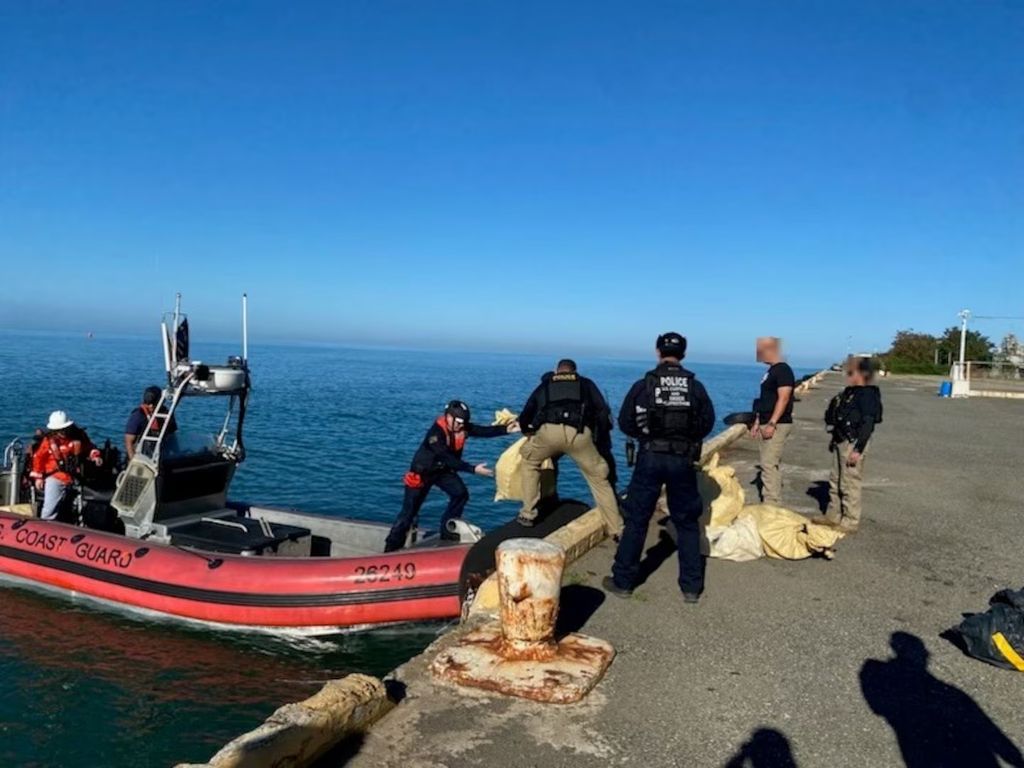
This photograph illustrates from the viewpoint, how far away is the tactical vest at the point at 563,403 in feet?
21.0

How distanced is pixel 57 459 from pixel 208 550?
90.9 inches

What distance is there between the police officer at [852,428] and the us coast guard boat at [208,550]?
3966mm

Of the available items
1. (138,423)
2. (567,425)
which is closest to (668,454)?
(567,425)

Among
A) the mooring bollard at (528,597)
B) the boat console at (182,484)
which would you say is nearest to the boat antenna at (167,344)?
the boat console at (182,484)

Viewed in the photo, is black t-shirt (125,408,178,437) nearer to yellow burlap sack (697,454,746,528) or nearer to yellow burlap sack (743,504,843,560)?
yellow burlap sack (697,454,746,528)

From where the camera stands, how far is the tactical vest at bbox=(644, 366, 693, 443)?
5.43 meters

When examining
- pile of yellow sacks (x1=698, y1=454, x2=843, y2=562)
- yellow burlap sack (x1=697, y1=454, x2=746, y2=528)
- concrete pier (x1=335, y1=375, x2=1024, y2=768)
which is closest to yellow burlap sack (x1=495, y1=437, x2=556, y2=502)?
concrete pier (x1=335, y1=375, x2=1024, y2=768)

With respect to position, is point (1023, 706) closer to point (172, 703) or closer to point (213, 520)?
point (172, 703)

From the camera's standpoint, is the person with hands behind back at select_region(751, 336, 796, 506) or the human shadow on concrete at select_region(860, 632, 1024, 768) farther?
the person with hands behind back at select_region(751, 336, 796, 506)

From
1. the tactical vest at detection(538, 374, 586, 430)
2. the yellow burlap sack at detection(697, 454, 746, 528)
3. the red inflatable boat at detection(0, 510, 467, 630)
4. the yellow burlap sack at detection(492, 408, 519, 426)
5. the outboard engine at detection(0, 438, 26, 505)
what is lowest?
the red inflatable boat at detection(0, 510, 467, 630)

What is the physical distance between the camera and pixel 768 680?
14.6 feet

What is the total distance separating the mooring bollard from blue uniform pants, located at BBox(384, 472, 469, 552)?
4075 millimetres

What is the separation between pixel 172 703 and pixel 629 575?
423 cm

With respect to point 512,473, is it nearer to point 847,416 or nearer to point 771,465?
point 771,465
